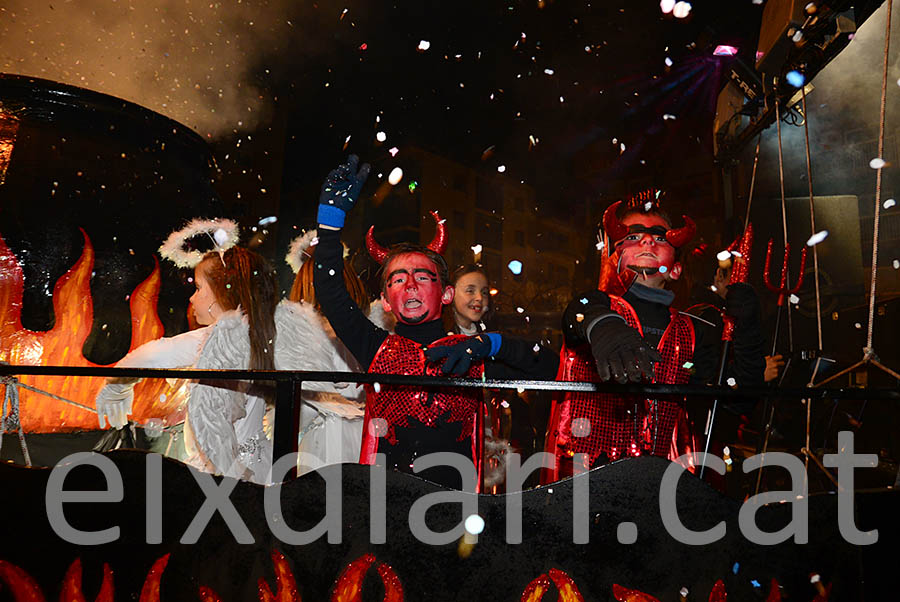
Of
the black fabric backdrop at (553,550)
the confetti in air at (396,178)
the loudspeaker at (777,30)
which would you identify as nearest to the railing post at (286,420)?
the black fabric backdrop at (553,550)

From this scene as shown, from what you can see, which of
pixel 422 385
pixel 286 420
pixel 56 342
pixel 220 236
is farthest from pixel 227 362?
pixel 56 342

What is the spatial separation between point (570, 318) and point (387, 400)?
918mm

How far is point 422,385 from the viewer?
1242mm

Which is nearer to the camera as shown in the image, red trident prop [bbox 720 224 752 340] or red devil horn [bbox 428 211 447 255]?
red trident prop [bbox 720 224 752 340]

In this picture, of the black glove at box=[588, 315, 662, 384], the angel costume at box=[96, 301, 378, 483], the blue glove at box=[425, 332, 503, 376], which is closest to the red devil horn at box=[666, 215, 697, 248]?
the blue glove at box=[425, 332, 503, 376]

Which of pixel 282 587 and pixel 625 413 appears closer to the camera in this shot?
pixel 282 587

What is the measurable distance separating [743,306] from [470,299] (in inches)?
80.2

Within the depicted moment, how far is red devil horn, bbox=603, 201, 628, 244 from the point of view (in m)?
2.27

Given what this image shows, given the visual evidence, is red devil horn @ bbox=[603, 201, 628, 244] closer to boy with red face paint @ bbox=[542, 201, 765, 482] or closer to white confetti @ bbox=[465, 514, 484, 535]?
boy with red face paint @ bbox=[542, 201, 765, 482]

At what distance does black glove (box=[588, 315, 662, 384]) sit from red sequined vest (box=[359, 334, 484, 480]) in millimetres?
890

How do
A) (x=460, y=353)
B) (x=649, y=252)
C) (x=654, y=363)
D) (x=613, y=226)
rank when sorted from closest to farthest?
Answer: 1. (x=460, y=353)
2. (x=654, y=363)
3. (x=649, y=252)
4. (x=613, y=226)

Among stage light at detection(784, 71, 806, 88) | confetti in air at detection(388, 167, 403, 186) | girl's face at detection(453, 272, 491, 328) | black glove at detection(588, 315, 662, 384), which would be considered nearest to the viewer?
black glove at detection(588, 315, 662, 384)

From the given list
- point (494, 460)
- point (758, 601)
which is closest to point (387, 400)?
point (758, 601)

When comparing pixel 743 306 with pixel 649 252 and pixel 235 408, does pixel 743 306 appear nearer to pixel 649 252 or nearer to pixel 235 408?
pixel 649 252
